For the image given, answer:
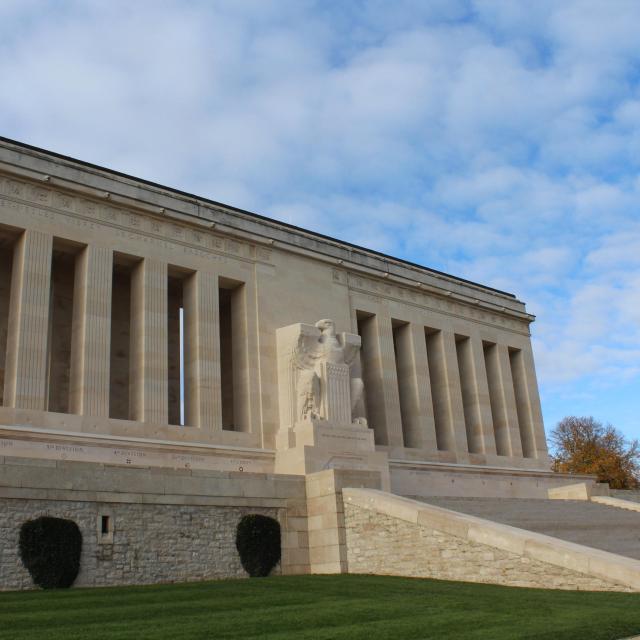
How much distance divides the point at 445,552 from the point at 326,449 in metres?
9.39

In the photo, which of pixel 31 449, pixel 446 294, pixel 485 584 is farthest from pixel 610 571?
pixel 446 294

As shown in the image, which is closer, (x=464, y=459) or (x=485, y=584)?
(x=485, y=584)

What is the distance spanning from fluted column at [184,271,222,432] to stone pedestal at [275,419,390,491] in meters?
2.51

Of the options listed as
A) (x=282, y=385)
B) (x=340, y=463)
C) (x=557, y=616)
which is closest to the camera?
(x=557, y=616)

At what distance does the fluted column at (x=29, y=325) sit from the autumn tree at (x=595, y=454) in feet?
137

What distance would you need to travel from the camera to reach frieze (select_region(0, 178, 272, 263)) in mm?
24141

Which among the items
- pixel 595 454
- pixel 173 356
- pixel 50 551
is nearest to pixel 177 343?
pixel 173 356

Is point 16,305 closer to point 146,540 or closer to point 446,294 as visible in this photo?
point 146,540

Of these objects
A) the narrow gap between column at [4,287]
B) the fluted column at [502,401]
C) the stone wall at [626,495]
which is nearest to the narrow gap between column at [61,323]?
the narrow gap between column at [4,287]

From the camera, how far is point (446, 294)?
36750 millimetres

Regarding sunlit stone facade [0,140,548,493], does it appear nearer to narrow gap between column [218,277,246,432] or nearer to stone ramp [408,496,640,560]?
narrow gap between column [218,277,246,432]

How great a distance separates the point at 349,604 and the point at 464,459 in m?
22.8

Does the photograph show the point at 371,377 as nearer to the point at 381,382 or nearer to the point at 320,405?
the point at 381,382

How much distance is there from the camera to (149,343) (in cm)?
2534
